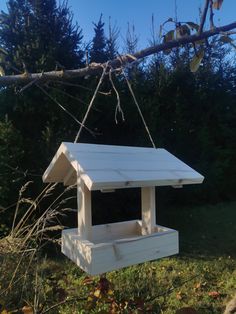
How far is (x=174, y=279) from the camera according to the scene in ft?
11.6

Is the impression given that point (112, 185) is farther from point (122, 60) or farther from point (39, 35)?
point (39, 35)

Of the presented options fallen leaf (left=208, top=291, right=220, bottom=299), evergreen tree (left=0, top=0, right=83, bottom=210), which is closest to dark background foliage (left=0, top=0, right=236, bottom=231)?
evergreen tree (left=0, top=0, right=83, bottom=210)

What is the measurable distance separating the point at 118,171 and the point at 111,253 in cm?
38

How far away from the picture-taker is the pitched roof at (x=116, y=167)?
146cm

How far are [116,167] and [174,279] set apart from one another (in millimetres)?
2385

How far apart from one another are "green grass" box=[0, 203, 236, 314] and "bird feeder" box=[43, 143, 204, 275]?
219 millimetres

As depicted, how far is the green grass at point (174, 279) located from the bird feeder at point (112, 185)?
0.22 metres

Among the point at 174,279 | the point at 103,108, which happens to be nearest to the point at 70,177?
the point at 174,279

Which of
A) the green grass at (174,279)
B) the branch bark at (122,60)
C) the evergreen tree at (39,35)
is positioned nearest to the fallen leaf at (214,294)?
the green grass at (174,279)

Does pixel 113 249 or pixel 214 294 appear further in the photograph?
pixel 214 294

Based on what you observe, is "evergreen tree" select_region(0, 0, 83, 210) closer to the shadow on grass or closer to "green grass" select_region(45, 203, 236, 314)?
"green grass" select_region(45, 203, 236, 314)

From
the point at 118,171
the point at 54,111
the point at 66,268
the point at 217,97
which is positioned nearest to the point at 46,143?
the point at 54,111

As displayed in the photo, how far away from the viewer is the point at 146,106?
215 inches

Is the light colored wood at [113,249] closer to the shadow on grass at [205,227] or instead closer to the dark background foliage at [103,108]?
the dark background foliage at [103,108]
